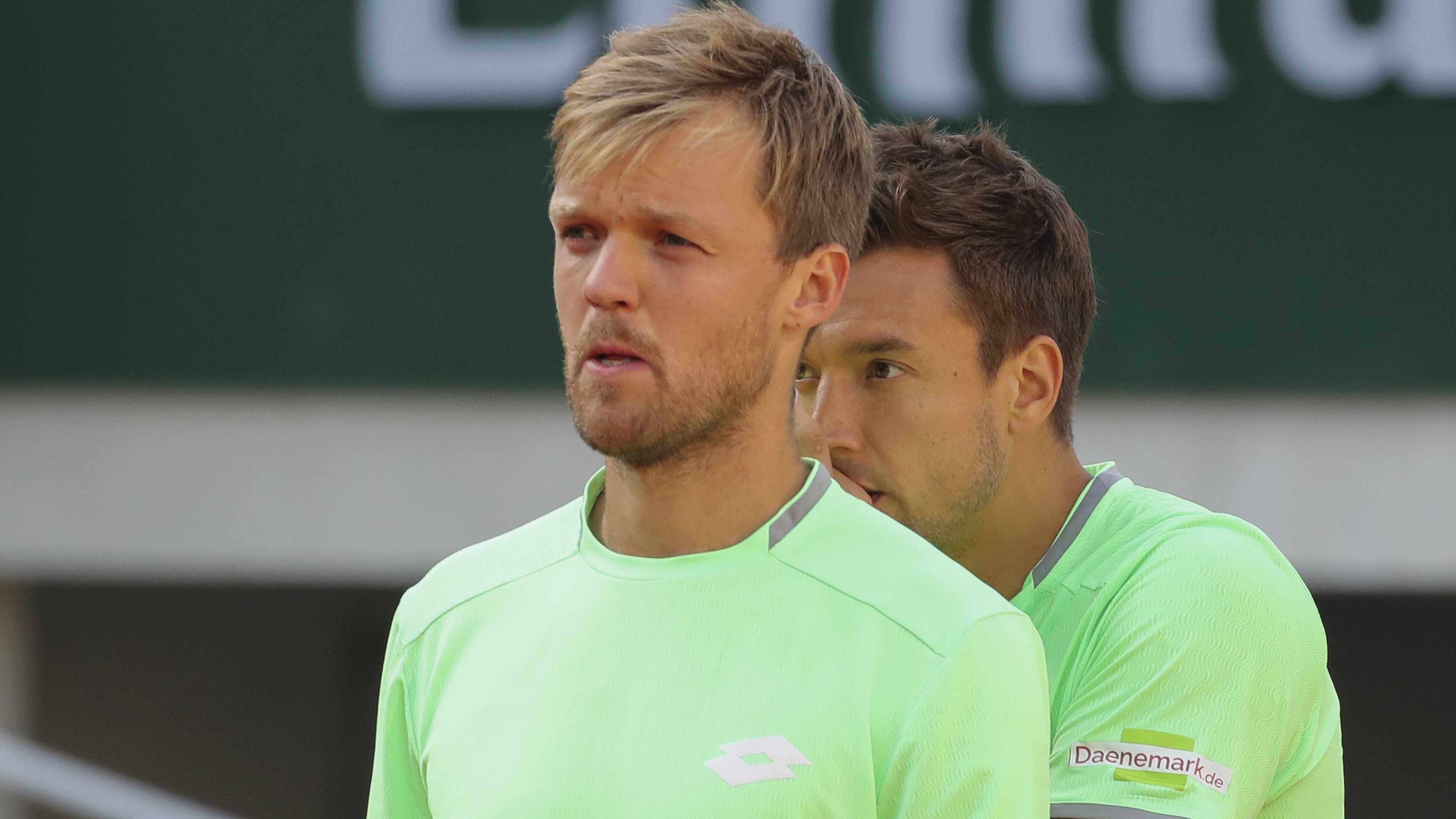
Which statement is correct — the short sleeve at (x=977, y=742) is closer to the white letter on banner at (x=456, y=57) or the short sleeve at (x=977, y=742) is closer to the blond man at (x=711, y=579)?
the blond man at (x=711, y=579)

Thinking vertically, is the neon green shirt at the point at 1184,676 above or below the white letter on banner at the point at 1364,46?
below

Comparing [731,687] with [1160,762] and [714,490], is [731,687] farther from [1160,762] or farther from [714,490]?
[1160,762]

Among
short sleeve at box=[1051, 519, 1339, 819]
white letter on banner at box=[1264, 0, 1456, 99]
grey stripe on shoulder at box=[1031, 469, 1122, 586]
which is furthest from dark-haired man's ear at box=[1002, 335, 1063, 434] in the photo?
white letter on banner at box=[1264, 0, 1456, 99]

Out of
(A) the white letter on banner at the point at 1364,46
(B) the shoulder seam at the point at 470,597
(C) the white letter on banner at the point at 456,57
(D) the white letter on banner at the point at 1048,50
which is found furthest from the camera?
(C) the white letter on banner at the point at 456,57

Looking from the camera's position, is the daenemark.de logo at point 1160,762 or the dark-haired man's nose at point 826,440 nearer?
the daenemark.de logo at point 1160,762

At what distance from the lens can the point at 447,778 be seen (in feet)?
5.79

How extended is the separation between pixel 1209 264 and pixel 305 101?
302cm

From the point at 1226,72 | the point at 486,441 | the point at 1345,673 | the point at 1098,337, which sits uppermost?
the point at 1226,72

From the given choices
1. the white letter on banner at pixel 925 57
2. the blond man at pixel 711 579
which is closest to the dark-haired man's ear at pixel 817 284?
the blond man at pixel 711 579

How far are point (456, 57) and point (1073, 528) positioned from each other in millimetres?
3909

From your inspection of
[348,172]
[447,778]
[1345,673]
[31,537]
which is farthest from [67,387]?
[1345,673]

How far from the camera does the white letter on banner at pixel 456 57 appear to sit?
5.70 m

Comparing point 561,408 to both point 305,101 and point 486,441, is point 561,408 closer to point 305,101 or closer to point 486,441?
point 486,441

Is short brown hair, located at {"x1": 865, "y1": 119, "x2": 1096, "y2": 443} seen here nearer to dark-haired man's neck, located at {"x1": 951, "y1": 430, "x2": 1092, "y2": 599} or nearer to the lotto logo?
dark-haired man's neck, located at {"x1": 951, "y1": 430, "x2": 1092, "y2": 599}
